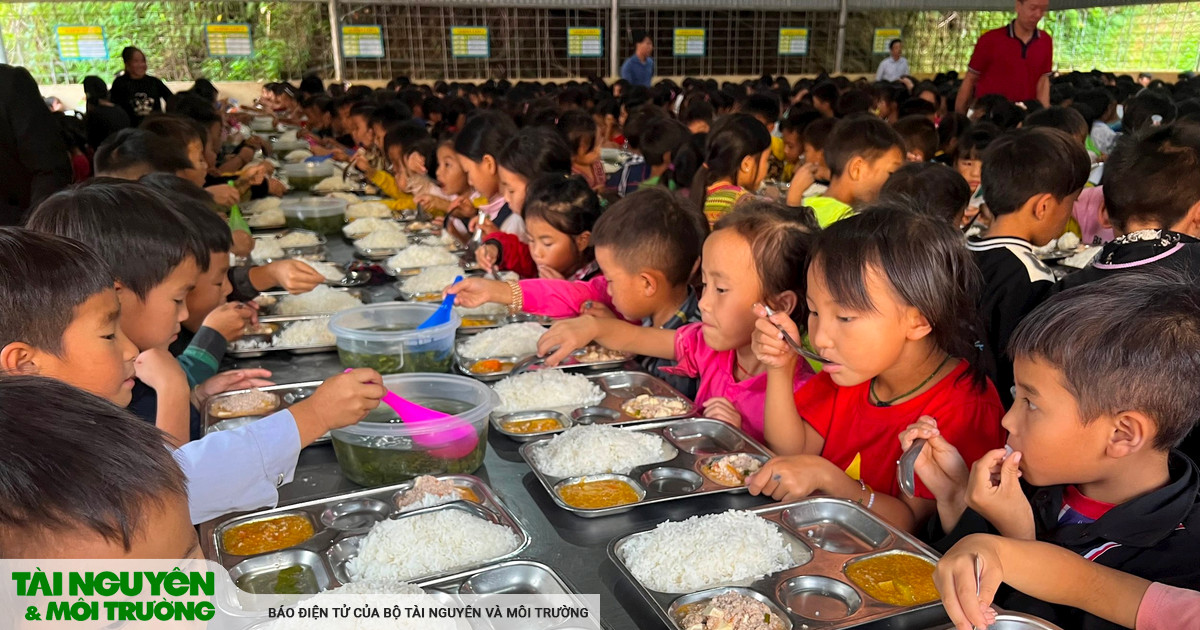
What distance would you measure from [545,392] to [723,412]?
40cm

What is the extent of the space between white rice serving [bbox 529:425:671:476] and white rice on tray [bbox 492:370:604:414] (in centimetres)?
20

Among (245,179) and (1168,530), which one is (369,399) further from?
(245,179)

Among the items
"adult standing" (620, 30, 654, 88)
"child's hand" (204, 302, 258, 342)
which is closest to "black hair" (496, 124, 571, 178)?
"child's hand" (204, 302, 258, 342)

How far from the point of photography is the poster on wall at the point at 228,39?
396 inches

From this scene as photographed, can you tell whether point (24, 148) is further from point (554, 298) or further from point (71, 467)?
point (71, 467)

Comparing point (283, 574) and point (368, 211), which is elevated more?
point (368, 211)

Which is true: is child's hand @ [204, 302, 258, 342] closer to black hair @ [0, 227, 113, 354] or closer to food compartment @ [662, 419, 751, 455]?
black hair @ [0, 227, 113, 354]

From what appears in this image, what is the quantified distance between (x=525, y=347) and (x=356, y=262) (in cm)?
116

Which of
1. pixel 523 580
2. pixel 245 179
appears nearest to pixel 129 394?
pixel 523 580

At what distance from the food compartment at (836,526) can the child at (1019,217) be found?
0.89 meters

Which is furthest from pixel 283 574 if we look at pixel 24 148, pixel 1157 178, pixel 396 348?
pixel 24 148

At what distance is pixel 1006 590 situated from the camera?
Result: 44.4 inches

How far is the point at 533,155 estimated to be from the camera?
3.06 m

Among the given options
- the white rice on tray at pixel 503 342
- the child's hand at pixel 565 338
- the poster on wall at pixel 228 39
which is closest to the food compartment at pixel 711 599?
the child's hand at pixel 565 338
